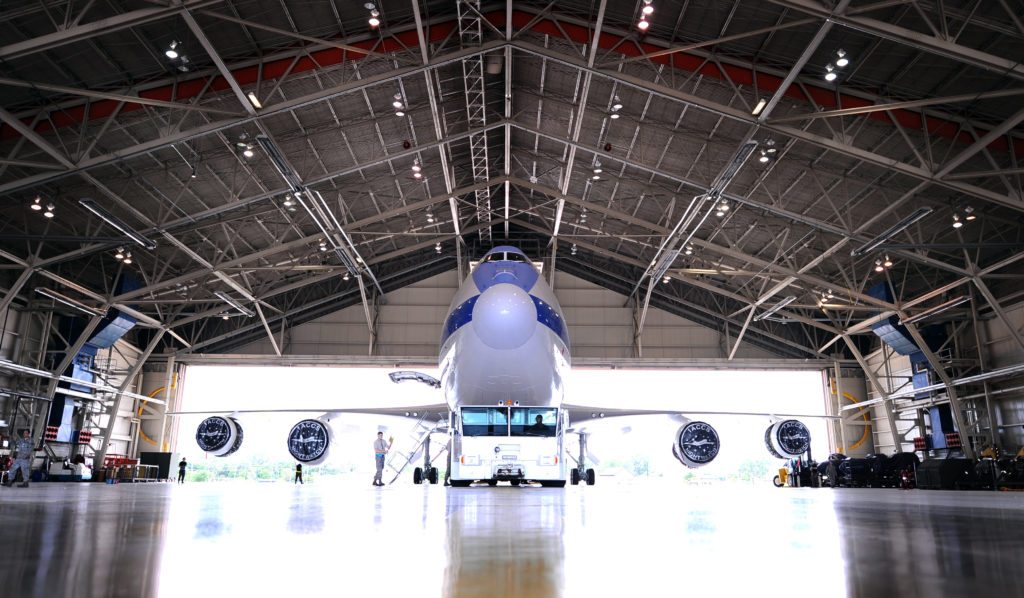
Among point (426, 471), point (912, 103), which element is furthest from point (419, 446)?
point (912, 103)

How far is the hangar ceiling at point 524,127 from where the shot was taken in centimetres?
1265

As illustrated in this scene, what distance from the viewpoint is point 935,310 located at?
792 inches

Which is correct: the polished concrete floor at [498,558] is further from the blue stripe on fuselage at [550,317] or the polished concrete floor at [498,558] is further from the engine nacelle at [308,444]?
the engine nacelle at [308,444]

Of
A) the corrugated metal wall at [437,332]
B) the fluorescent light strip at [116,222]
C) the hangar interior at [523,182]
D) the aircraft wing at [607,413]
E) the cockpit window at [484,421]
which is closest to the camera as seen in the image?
the cockpit window at [484,421]

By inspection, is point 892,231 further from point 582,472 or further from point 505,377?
point 505,377

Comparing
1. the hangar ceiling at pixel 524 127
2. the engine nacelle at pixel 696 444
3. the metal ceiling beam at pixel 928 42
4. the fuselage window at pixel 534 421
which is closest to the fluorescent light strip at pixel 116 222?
the hangar ceiling at pixel 524 127

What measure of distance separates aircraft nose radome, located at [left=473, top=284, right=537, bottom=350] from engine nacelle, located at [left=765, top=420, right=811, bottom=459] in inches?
429

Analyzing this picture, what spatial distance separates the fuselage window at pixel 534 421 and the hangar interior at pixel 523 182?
818 centimetres

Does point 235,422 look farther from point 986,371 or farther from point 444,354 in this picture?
point 986,371

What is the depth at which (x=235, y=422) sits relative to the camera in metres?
18.2

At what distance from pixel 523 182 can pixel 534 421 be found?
1249cm

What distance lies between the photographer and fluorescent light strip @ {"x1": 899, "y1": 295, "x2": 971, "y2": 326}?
1953 centimetres

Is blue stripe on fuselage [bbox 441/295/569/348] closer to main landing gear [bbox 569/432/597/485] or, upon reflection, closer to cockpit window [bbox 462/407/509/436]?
cockpit window [bbox 462/407/509/436]

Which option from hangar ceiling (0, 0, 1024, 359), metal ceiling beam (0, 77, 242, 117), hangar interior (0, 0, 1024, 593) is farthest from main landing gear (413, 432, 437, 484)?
metal ceiling beam (0, 77, 242, 117)
